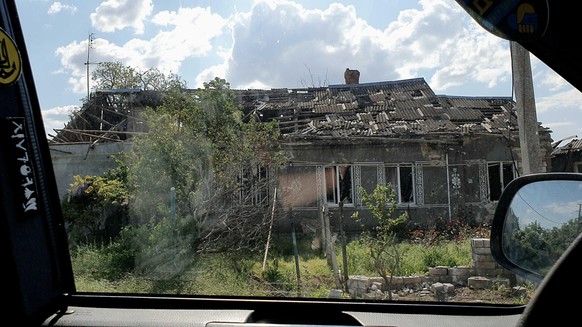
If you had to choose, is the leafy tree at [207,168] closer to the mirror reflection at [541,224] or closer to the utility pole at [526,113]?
the utility pole at [526,113]

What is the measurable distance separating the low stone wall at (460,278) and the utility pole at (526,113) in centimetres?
66

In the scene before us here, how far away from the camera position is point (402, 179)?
228 inches

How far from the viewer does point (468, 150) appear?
15.3ft

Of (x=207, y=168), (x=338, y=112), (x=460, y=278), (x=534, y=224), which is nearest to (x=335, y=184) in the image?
(x=338, y=112)

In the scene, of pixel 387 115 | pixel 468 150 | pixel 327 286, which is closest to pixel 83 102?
pixel 327 286

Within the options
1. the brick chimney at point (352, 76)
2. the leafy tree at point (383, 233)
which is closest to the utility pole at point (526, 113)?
the brick chimney at point (352, 76)

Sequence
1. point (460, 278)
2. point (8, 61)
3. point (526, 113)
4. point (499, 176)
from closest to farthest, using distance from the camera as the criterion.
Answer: point (8, 61) → point (526, 113) → point (460, 278) → point (499, 176)

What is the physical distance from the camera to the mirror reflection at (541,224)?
1.78 m

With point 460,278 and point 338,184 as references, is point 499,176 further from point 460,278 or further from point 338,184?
point 338,184

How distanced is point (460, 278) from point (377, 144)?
2436 millimetres

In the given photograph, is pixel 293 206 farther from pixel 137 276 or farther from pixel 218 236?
pixel 137 276

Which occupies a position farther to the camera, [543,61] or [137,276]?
[137,276]

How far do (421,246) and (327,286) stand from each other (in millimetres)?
1218

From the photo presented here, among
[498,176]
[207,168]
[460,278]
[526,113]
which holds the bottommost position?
[460,278]
